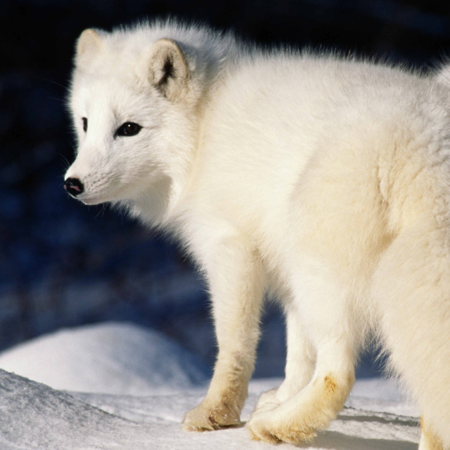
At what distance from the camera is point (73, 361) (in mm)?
3121

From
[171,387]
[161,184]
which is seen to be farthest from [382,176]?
[171,387]

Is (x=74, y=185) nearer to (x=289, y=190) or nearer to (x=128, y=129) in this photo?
(x=128, y=129)

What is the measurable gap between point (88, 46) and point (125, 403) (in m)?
1.29

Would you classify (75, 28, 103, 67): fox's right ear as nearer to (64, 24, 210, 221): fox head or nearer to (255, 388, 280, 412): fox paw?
(64, 24, 210, 221): fox head

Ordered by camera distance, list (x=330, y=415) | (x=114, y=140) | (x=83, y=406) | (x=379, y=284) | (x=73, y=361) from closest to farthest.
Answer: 1. (x=379, y=284)
2. (x=330, y=415)
3. (x=83, y=406)
4. (x=114, y=140)
5. (x=73, y=361)

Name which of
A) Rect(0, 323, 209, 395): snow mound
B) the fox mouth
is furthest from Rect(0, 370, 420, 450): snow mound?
Rect(0, 323, 209, 395): snow mound

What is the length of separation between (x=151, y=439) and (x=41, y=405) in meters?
0.32

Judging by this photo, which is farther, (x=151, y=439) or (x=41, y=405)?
(x=41, y=405)

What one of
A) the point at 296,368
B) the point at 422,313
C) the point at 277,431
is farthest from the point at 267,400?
the point at 422,313

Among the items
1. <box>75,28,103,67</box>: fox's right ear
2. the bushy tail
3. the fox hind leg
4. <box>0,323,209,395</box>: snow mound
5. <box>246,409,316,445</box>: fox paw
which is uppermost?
<box>75,28,103,67</box>: fox's right ear

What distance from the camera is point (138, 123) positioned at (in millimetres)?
1882

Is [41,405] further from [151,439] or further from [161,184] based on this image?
[161,184]

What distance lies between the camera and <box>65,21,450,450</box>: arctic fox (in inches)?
47.2

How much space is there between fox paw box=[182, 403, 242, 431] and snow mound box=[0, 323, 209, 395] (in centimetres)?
145
